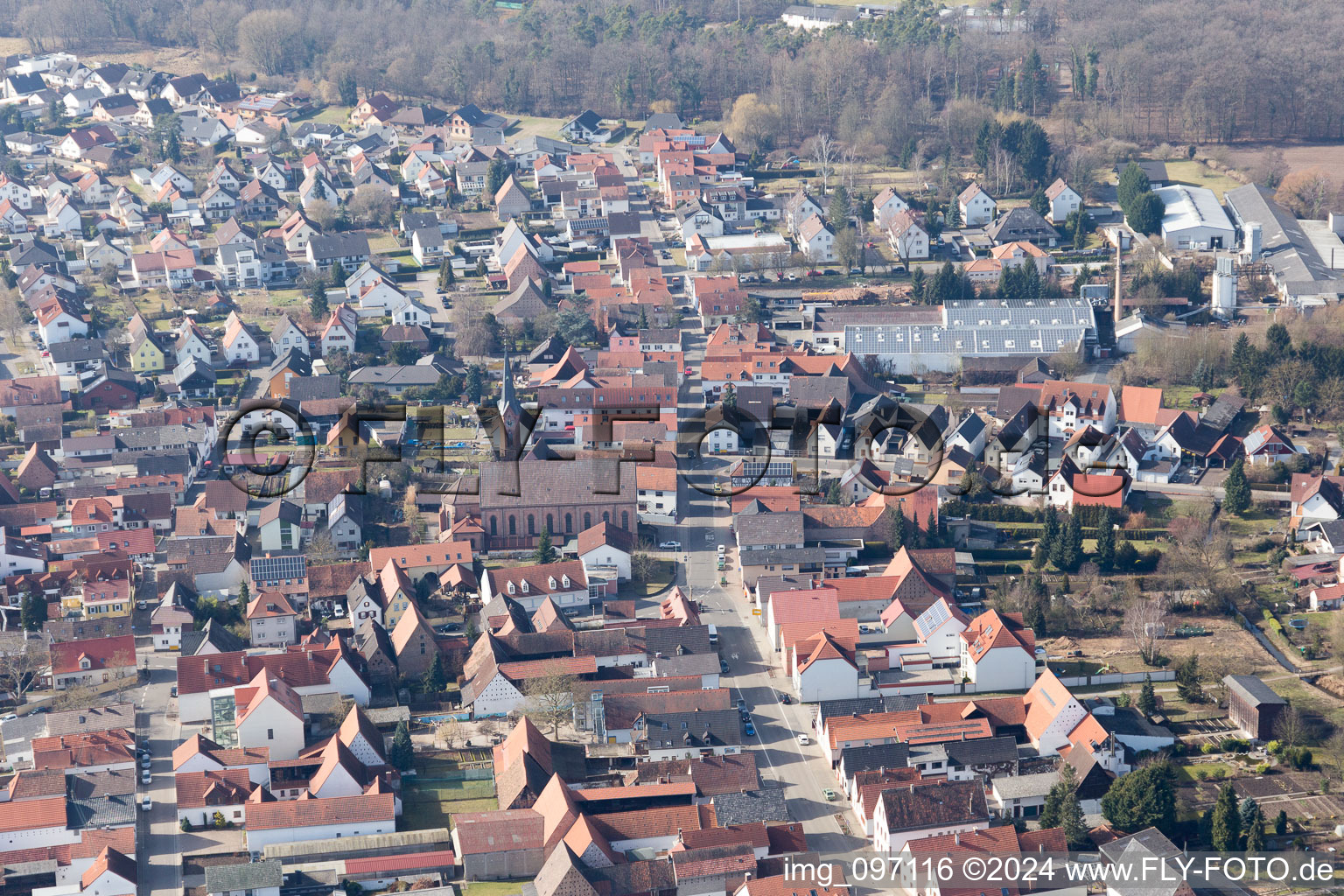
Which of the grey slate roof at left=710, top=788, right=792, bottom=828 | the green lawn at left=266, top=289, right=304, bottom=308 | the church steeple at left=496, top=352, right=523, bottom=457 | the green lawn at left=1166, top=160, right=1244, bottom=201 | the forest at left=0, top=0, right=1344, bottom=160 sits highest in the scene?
the forest at left=0, top=0, right=1344, bottom=160

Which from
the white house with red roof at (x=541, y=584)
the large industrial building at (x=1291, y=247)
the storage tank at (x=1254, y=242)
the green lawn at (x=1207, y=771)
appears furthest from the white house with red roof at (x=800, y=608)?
the storage tank at (x=1254, y=242)

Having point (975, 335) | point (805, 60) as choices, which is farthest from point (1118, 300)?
point (805, 60)

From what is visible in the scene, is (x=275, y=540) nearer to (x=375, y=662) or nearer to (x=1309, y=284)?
(x=375, y=662)

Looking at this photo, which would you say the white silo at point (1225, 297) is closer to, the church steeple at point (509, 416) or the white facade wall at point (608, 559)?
the church steeple at point (509, 416)

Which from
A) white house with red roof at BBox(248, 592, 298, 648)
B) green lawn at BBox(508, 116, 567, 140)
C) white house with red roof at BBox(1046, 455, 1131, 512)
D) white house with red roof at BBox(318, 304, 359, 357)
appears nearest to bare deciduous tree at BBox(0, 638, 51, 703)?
white house with red roof at BBox(248, 592, 298, 648)

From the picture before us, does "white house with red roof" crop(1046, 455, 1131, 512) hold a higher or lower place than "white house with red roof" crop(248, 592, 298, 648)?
higher

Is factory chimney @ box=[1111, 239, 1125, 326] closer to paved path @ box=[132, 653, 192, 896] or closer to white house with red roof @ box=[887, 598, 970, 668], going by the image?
white house with red roof @ box=[887, 598, 970, 668]
